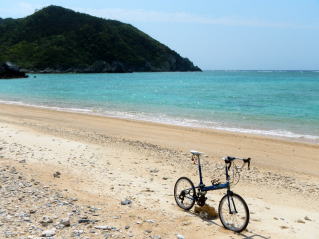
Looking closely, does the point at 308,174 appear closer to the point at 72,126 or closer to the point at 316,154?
the point at 316,154

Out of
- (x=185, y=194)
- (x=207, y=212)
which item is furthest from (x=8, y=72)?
(x=207, y=212)

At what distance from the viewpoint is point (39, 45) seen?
190125mm

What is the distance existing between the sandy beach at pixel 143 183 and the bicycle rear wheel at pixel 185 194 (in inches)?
7.7

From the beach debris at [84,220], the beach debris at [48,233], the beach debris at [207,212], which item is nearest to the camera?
the beach debris at [48,233]

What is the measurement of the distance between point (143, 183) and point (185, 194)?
2.25 metres

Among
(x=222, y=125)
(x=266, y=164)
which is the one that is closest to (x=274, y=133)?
(x=222, y=125)

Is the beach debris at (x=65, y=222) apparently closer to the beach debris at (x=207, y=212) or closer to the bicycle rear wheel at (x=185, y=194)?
the bicycle rear wheel at (x=185, y=194)

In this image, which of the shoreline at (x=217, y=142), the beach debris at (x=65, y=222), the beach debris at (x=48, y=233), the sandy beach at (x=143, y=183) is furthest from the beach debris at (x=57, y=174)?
the shoreline at (x=217, y=142)

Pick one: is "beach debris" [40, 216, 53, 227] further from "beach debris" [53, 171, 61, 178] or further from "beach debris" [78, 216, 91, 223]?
"beach debris" [53, 171, 61, 178]

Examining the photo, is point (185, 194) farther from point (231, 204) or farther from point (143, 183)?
point (143, 183)

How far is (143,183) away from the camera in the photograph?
1060 cm

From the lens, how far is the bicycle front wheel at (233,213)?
24.2 feet

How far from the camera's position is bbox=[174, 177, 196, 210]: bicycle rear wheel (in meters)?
8.48

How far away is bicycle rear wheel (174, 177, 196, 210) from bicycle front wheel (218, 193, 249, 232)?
33.7 inches
